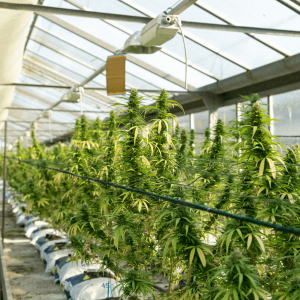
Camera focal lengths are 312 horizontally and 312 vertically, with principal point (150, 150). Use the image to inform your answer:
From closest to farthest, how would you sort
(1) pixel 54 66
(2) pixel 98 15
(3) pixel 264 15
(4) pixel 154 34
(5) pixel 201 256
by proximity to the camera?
(5) pixel 201 256 < (4) pixel 154 34 < (2) pixel 98 15 < (3) pixel 264 15 < (1) pixel 54 66

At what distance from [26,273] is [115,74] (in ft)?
11.7

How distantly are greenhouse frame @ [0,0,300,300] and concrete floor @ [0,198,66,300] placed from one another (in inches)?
2.0

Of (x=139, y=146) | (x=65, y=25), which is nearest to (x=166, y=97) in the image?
(x=139, y=146)

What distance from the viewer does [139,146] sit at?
246 centimetres

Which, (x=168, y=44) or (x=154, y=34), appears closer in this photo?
(x=154, y=34)

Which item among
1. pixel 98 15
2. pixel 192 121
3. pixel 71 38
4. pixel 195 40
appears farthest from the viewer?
pixel 192 121

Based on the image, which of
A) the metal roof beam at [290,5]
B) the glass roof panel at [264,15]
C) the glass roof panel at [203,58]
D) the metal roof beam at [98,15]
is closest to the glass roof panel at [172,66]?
the glass roof panel at [203,58]

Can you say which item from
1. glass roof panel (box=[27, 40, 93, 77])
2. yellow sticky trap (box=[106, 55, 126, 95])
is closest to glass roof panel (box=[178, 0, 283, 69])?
yellow sticky trap (box=[106, 55, 126, 95])

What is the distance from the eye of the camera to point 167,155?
2.51 metres

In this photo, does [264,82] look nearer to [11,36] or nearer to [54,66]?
[11,36]

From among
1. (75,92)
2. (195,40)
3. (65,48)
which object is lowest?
(75,92)

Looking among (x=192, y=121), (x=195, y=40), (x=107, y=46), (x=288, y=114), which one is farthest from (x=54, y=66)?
(x=288, y=114)

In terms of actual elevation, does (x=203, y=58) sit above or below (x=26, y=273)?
above

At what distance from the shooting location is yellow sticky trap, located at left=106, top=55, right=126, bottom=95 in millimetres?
3547
